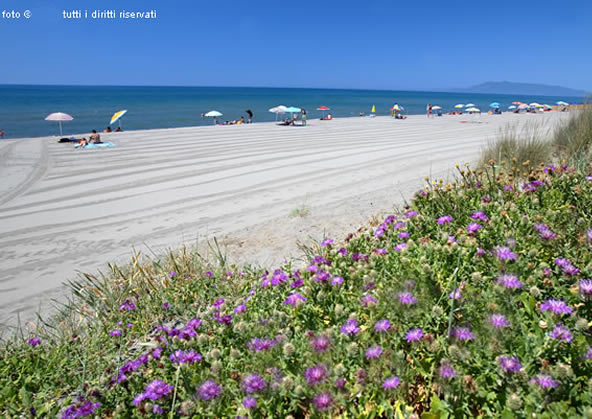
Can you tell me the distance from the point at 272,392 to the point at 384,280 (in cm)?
87

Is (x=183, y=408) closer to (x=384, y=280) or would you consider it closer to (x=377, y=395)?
(x=377, y=395)

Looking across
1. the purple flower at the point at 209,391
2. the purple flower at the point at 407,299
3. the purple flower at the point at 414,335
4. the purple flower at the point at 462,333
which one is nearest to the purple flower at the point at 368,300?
the purple flower at the point at 407,299

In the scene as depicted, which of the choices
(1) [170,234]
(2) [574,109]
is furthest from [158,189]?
(2) [574,109]

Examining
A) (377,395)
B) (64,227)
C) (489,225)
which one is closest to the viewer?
(377,395)

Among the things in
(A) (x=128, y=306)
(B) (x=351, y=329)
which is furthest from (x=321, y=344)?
(A) (x=128, y=306)

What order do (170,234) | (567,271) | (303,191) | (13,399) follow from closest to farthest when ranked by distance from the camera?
(567,271) → (13,399) → (170,234) → (303,191)

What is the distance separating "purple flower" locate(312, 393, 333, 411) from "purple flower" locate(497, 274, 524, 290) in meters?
0.84

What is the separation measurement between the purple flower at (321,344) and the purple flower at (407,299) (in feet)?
1.21

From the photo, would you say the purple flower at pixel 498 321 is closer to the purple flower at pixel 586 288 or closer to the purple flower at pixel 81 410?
the purple flower at pixel 586 288

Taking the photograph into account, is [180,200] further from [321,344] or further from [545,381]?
[545,381]

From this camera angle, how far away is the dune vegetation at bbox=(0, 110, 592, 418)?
128cm

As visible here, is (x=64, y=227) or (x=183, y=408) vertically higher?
A: (x=183, y=408)

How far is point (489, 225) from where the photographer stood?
7.53ft

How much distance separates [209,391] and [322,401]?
0.40m
